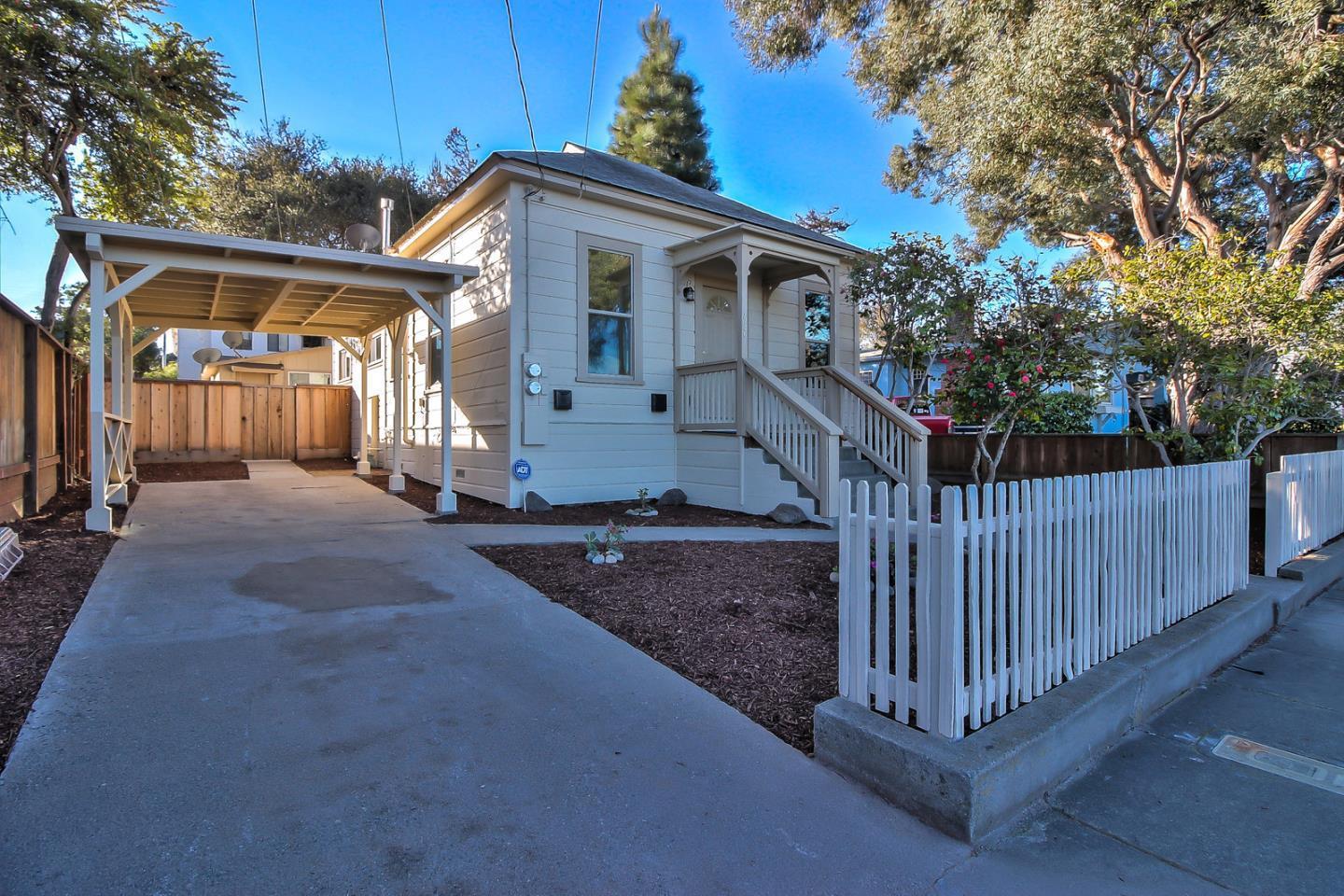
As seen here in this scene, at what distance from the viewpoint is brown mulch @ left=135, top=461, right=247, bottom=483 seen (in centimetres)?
1060

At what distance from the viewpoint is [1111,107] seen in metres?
10.1

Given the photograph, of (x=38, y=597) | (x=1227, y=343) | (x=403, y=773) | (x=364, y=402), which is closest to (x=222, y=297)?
(x=364, y=402)

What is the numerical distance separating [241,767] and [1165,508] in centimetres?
428

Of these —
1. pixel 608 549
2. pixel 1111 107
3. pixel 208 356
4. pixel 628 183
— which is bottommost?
pixel 608 549

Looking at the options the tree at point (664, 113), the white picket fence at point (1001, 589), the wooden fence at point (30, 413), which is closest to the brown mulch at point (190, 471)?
the wooden fence at point (30, 413)

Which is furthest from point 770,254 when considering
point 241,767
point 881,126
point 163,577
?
point 881,126

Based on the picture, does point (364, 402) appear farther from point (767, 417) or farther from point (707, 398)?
point (767, 417)

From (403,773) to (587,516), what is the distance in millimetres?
5277

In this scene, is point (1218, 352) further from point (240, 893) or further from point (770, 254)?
point (240, 893)

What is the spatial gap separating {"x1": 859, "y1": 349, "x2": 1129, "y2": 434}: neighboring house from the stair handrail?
1367 mm

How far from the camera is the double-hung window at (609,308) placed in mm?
8430

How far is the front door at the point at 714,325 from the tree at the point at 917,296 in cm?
175

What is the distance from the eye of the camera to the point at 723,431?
327 inches

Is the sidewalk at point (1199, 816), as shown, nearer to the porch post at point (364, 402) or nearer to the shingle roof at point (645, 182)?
the shingle roof at point (645, 182)
